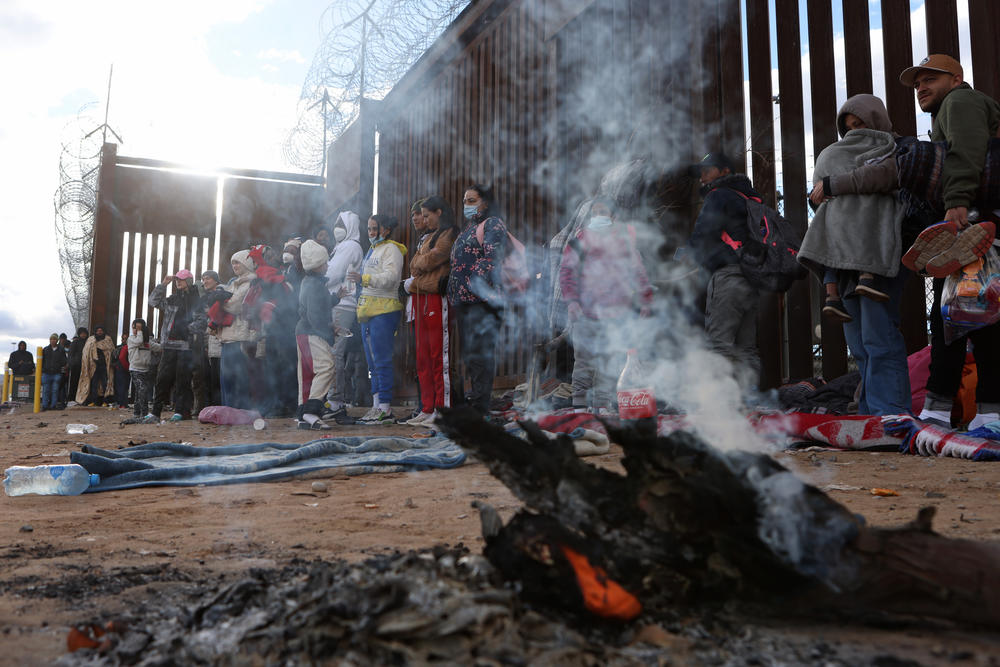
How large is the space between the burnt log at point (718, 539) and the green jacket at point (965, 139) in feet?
9.09

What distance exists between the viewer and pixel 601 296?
193 inches

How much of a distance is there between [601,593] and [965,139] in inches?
129

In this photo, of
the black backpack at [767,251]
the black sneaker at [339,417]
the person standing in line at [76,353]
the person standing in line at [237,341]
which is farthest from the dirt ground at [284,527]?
the person standing in line at [76,353]

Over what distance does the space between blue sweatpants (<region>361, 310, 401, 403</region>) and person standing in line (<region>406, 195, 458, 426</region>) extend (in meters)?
0.45

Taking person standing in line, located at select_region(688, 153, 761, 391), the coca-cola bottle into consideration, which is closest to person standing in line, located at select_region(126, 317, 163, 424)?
the coca-cola bottle

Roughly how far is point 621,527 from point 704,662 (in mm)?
253

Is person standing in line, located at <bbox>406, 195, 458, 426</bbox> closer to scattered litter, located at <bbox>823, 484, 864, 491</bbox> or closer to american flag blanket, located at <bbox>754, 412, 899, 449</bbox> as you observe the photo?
american flag blanket, located at <bbox>754, 412, 899, 449</bbox>

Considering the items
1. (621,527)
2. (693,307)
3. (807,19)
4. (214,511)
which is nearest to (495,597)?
(621,527)

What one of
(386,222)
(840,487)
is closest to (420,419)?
(386,222)

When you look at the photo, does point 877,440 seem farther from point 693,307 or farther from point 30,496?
point 30,496

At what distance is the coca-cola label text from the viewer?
406 cm

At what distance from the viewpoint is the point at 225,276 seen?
16.2 metres

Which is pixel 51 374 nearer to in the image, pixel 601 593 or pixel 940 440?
pixel 940 440

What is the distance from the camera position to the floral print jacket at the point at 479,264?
5.36 metres
